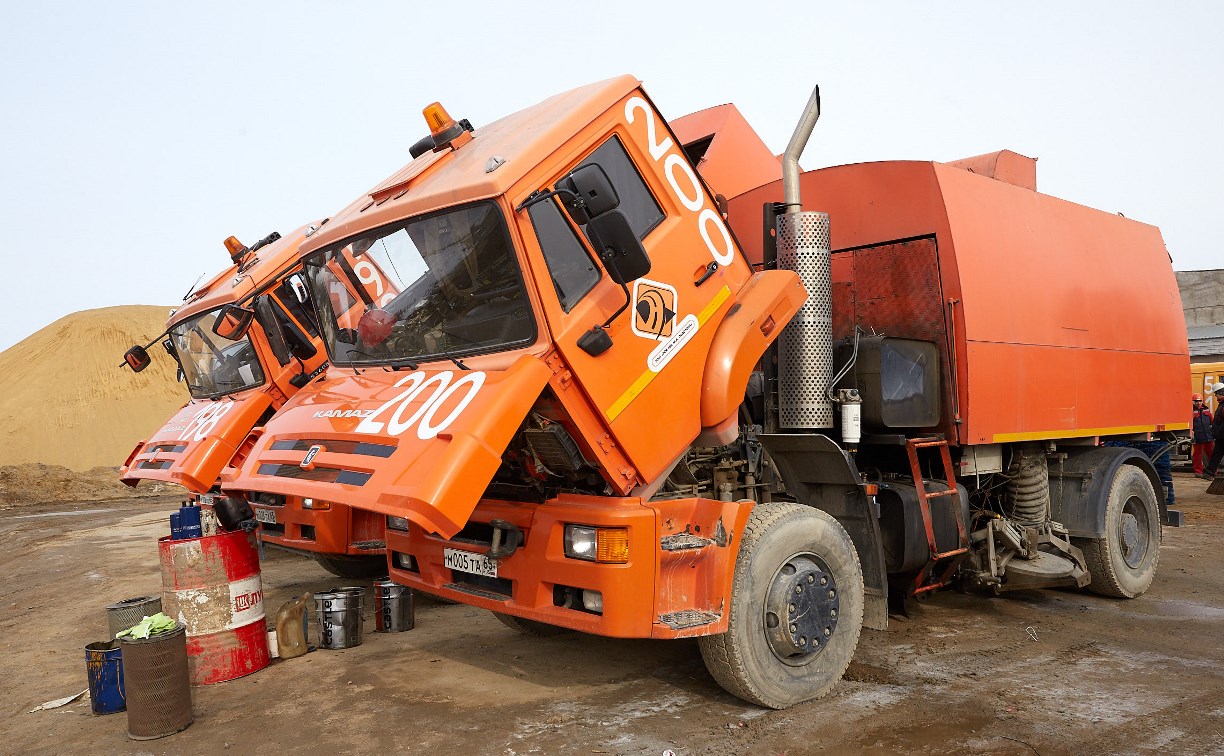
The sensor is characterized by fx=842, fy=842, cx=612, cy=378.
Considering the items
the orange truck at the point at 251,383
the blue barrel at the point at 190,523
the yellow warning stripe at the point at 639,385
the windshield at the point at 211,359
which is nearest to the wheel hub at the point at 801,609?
the yellow warning stripe at the point at 639,385

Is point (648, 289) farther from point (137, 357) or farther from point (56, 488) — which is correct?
point (56, 488)

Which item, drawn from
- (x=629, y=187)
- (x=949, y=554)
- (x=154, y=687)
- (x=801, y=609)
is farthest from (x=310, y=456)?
(x=949, y=554)

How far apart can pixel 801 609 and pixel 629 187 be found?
2.35m

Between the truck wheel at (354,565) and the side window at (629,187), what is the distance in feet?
16.5

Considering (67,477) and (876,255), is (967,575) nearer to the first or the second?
(876,255)

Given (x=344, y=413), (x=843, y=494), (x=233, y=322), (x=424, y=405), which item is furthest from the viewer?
(x=233, y=322)

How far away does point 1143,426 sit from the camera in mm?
7391

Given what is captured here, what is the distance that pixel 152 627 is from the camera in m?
4.44

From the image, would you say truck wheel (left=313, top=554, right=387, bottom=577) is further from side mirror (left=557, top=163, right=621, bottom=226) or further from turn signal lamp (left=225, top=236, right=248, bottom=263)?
side mirror (left=557, top=163, right=621, bottom=226)

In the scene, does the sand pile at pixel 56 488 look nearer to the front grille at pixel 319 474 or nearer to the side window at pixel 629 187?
the front grille at pixel 319 474

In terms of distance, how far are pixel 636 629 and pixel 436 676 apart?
1.78m

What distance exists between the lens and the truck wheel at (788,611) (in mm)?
4176

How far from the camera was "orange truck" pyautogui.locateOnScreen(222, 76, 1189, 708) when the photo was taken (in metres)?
3.81

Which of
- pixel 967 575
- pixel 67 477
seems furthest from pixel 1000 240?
pixel 67 477
